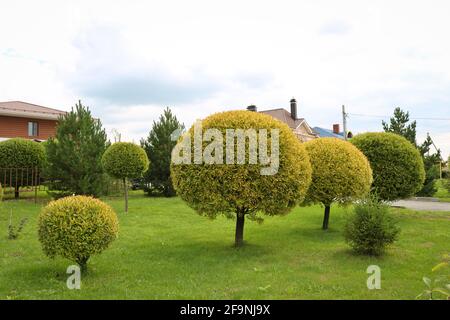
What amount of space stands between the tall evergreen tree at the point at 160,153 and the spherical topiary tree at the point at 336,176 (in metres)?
13.3

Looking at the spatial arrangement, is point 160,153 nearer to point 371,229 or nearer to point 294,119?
point 371,229

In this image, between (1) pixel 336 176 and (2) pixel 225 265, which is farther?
(1) pixel 336 176

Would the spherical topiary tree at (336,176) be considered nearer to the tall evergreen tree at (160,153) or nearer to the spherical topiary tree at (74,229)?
the spherical topiary tree at (74,229)

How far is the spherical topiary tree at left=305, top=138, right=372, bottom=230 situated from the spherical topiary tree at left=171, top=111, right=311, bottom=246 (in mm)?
2012

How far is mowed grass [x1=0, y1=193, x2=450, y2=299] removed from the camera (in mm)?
5809

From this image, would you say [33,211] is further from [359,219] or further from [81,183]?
[359,219]

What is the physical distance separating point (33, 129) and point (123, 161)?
18.7 m

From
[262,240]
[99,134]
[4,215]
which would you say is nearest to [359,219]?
[262,240]

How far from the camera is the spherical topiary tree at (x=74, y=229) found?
6254mm

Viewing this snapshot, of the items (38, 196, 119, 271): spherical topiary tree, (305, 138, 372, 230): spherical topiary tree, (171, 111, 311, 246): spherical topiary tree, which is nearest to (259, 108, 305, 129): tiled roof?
(305, 138, 372, 230): spherical topiary tree

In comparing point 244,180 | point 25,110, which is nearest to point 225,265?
point 244,180

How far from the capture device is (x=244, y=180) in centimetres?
789

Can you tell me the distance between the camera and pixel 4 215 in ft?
44.9

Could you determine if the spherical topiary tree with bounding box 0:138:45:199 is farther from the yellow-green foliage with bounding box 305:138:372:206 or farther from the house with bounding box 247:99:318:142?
the house with bounding box 247:99:318:142
